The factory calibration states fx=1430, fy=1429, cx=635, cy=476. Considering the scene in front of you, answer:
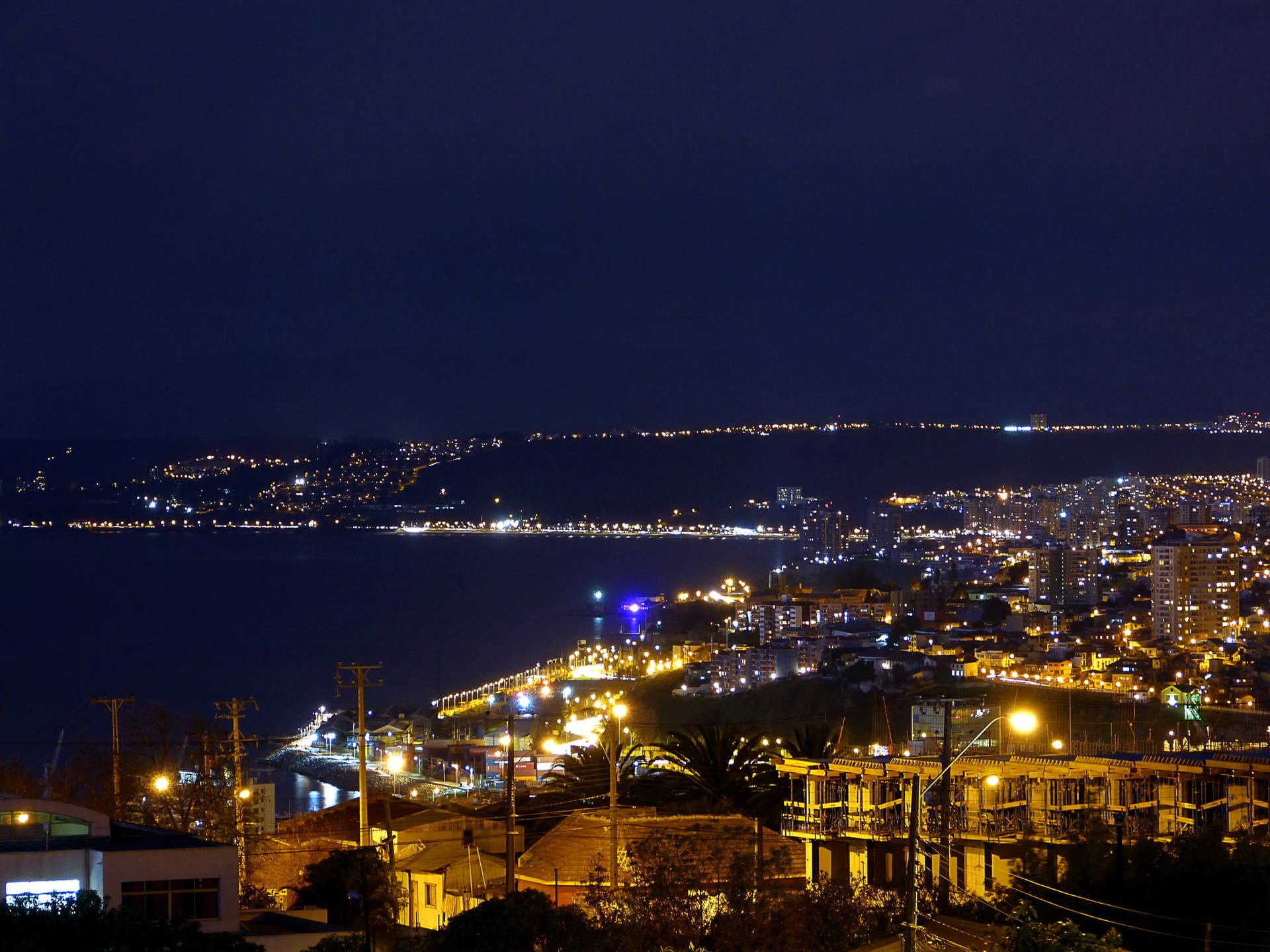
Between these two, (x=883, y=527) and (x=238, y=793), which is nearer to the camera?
(x=238, y=793)

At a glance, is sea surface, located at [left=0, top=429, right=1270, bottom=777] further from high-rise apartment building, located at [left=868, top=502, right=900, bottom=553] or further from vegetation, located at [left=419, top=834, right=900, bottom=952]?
vegetation, located at [left=419, top=834, right=900, bottom=952]

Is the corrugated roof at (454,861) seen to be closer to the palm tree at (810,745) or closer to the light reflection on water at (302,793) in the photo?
the palm tree at (810,745)

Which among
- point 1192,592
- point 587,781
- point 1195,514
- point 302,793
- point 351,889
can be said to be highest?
point 1195,514

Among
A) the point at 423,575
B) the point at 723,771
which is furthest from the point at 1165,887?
the point at 423,575

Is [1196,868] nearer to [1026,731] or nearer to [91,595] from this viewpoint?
[1026,731]

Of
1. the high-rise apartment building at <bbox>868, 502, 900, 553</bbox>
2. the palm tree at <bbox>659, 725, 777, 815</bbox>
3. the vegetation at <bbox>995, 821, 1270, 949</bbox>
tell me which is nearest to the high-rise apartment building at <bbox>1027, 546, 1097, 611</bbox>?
the high-rise apartment building at <bbox>868, 502, 900, 553</bbox>

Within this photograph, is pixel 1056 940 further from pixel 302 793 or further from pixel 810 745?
pixel 302 793
